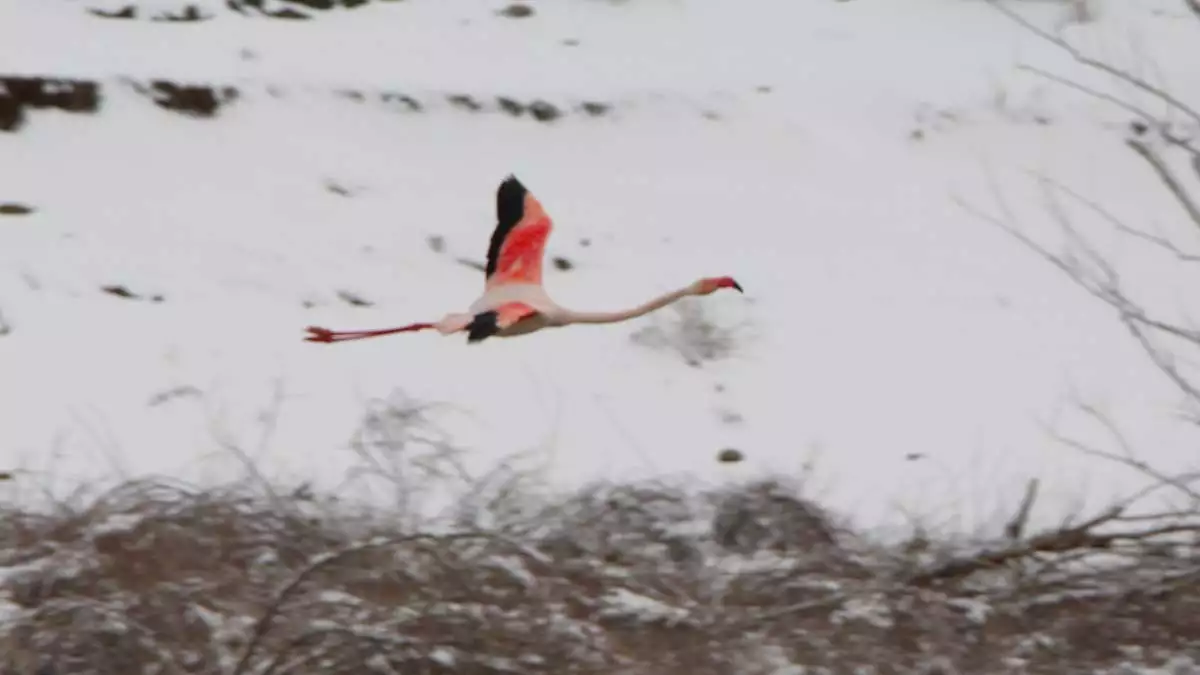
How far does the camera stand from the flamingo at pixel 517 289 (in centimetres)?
221

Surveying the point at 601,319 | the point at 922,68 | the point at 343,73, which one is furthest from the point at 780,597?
the point at 922,68

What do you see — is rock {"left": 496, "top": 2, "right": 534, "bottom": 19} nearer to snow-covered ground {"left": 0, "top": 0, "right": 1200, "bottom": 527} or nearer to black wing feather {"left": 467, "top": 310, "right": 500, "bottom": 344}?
snow-covered ground {"left": 0, "top": 0, "right": 1200, "bottom": 527}

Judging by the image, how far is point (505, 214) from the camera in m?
2.48

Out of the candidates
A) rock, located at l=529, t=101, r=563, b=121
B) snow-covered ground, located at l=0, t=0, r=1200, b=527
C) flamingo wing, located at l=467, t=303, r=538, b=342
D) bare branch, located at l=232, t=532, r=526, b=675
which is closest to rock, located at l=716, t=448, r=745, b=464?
snow-covered ground, located at l=0, t=0, r=1200, b=527

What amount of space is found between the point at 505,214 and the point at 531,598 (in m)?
1.31

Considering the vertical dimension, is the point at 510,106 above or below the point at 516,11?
below

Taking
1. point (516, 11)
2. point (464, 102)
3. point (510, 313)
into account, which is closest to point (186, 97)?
point (464, 102)

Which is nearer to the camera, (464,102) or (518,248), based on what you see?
(518,248)

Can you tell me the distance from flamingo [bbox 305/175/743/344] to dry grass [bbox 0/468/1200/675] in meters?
0.92

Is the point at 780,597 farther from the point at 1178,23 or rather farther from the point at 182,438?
the point at 1178,23

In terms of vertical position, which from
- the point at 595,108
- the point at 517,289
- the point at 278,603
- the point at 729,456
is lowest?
the point at 729,456

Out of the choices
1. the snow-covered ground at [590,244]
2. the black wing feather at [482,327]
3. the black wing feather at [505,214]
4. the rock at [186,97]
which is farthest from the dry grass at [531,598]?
the rock at [186,97]

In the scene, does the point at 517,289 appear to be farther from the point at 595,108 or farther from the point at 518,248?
the point at 595,108

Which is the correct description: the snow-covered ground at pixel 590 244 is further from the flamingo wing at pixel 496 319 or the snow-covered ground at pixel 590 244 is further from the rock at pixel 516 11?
the flamingo wing at pixel 496 319
